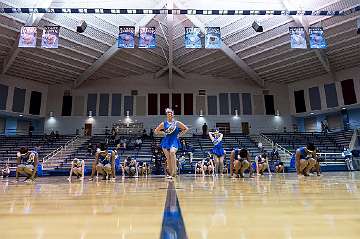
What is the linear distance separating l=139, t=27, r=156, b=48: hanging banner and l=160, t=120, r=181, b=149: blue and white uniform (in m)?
10.4

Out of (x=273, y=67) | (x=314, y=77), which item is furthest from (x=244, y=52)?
(x=314, y=77)

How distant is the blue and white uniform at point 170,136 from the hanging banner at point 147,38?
10.4 meters

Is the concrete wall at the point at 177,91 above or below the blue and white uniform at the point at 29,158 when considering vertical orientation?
above

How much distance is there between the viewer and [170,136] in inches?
233

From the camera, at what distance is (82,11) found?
15.0m

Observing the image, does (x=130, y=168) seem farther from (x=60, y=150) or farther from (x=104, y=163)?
(x=60, y=150)

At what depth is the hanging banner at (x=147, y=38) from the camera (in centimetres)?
1555

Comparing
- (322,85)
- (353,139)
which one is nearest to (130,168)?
(353,139)

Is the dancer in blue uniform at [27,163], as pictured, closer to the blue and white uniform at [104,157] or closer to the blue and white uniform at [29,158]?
the blue and white uniform at [29,158]

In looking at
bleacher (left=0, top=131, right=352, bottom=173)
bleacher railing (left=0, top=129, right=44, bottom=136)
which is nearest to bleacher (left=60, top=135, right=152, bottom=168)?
bleacher (left=0, top=131, right=352, bottom=173)

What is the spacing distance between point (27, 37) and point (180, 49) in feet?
41.3

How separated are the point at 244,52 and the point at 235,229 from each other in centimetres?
2407

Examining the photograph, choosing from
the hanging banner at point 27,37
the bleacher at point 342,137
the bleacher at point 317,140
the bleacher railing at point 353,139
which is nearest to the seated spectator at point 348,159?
the bleacher at point 317,140

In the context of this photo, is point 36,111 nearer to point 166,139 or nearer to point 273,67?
point 273,67
